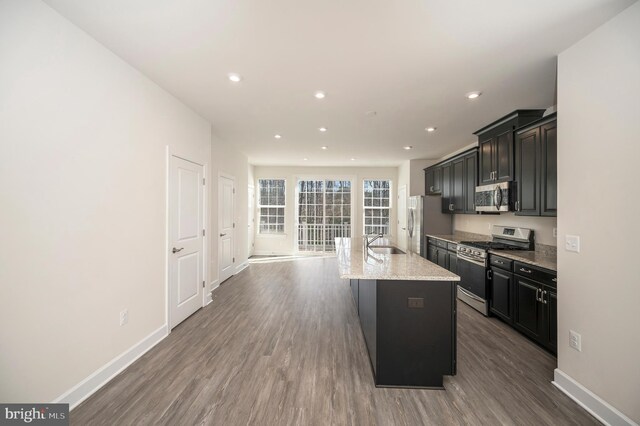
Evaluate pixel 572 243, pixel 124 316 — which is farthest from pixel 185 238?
pixel 572 243

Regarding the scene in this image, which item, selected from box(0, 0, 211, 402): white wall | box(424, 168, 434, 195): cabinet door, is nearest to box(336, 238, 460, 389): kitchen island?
box(0, 0, 211, 402): white wall

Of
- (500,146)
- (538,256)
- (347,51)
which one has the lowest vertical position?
(538,256)

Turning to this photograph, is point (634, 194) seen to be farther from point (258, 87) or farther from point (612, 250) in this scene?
point (258, 87)

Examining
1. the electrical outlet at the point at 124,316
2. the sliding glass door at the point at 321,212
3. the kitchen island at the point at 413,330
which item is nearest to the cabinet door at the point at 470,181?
the kitchen island at the point at 413,330

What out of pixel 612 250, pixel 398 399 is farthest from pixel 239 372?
pixel 612 250

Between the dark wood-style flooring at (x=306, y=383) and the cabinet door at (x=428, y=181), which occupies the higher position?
the cabinet door at (x=428, y=181)

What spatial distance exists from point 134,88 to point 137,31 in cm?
69

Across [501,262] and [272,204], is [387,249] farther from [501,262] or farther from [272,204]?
[272,204]

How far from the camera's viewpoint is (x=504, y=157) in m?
3.52

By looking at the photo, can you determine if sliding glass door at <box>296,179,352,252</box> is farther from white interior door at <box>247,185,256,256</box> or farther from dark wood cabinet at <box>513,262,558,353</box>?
dark wood cabinet at <box>513,262,558,353</box>

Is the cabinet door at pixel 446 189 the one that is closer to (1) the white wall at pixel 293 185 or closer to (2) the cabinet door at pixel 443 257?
(2) the cabinet door at pixel 443 257

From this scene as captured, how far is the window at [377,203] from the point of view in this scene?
798 cm

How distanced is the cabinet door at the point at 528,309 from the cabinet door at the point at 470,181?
71.2 inches

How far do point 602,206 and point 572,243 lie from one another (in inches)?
13.8
